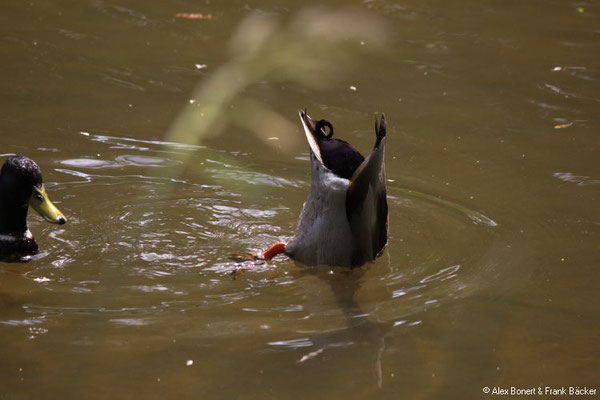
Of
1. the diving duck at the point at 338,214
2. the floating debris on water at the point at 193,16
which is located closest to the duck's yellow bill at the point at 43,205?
the diving duck at the point at 338,214

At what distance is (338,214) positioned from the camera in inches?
190

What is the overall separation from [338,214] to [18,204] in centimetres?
173

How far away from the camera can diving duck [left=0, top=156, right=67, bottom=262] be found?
495 centimetres

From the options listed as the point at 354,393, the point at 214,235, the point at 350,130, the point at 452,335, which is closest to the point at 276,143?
the point at 350,130

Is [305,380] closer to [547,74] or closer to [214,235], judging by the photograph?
[214,235]

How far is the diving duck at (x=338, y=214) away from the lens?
4754mm

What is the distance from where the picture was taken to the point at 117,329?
4227mm

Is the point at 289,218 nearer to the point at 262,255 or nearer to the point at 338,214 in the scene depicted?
the point at 262,255

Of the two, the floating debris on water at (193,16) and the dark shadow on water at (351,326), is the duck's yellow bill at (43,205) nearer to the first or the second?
the dark shadow on water at (351,326)

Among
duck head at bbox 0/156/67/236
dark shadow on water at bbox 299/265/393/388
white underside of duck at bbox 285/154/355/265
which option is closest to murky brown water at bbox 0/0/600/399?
dark shadow on water at bbox 299/265/393/388

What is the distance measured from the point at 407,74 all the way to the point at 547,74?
1.22 metres

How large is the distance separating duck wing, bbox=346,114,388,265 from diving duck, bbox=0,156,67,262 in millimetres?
1554

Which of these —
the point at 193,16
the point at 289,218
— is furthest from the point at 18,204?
the point at 193,16

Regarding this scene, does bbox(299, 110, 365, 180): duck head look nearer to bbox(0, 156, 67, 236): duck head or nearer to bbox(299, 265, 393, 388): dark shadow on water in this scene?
bbox(299, 265, 393, 388): dark shadow on water
